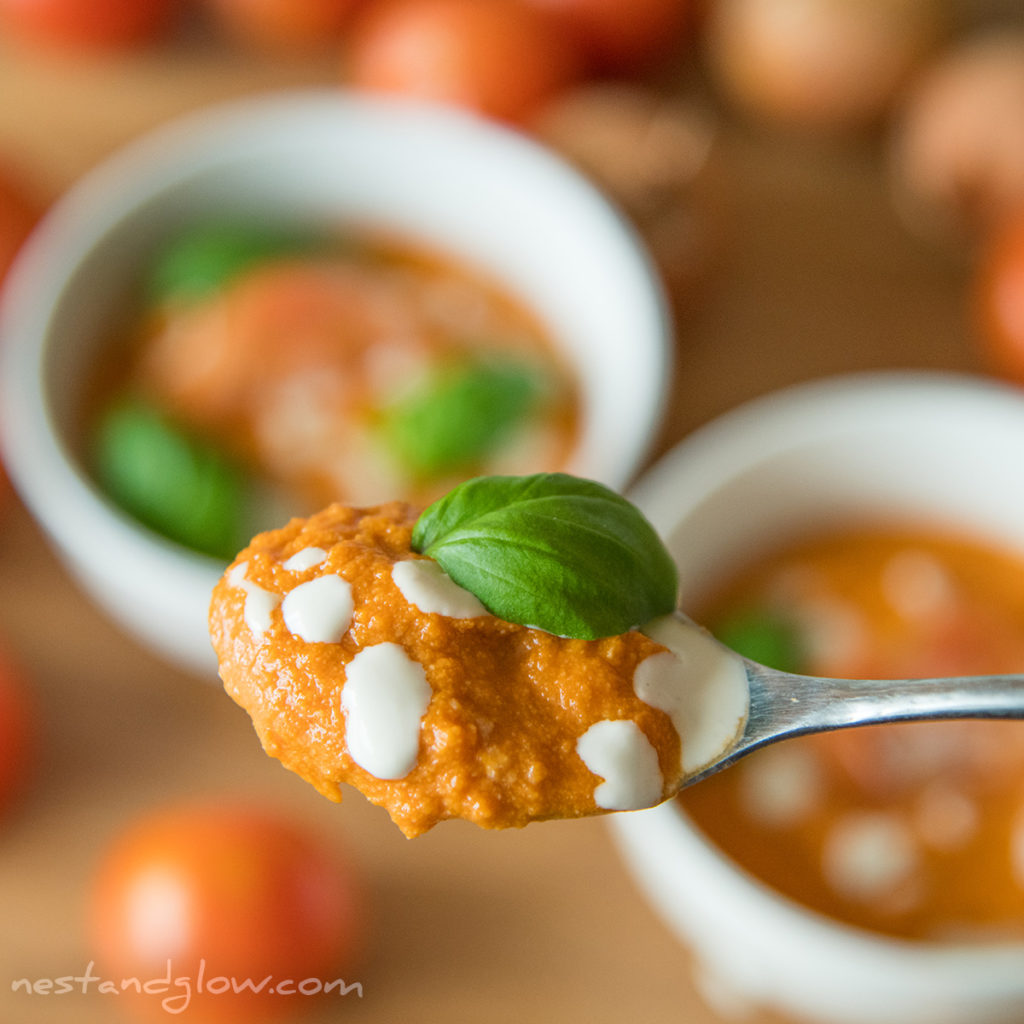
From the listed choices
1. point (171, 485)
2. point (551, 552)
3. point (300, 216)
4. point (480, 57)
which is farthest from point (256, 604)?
point (480, 57)

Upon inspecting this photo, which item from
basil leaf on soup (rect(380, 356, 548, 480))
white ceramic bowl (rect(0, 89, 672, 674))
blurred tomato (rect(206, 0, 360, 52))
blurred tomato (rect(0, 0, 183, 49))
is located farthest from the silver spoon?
blurred tomato (rect(0, 0, 183, 49))

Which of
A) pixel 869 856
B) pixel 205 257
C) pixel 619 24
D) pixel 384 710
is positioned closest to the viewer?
pixel 384 710

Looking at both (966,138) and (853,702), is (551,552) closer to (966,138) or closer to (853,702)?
(853,702)

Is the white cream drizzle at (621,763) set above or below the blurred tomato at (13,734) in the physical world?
below

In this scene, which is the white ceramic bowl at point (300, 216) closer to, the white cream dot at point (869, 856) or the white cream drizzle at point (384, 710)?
the white cream dot at point (869, 856)

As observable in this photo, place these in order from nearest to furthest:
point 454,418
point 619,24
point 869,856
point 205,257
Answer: point 869,856, point 454,418, point 205,257, point 619,24

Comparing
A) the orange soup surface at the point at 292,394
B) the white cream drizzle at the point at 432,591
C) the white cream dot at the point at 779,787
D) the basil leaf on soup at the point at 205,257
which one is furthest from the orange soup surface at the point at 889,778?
the basil leaf on soup at the point at 205,257
